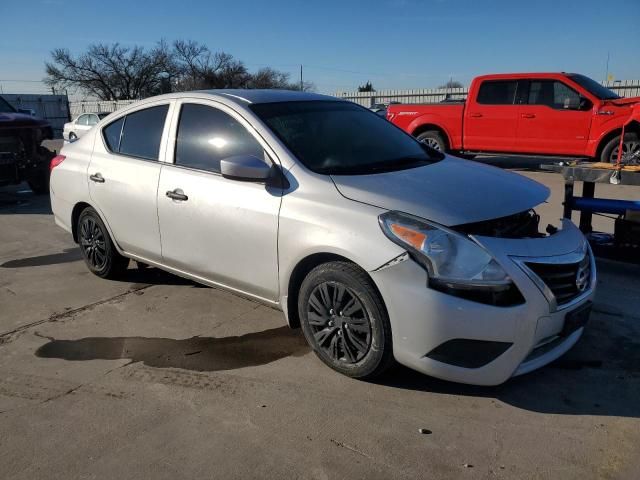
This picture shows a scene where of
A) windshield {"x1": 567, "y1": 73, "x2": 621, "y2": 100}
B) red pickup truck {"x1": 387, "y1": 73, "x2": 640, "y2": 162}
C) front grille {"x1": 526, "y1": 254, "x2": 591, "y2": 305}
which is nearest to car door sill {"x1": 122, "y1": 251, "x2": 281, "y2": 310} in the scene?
front grille {"x1": 526, "y1": 254, "x2": 591, "y2": 305}

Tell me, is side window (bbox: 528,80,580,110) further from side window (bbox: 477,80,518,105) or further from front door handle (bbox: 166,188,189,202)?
front door handle (bbox: 166,188,189,202)

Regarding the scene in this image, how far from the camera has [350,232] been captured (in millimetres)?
2996

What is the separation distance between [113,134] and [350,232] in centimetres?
289

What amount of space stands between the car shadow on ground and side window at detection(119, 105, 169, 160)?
1463 millimetres

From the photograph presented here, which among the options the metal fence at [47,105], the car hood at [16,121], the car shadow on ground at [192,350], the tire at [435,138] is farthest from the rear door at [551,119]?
the metal fence at [47,105]

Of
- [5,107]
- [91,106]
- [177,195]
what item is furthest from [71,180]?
[91,106]

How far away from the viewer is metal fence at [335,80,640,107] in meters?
22.3

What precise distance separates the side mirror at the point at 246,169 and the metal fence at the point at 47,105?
40895mm

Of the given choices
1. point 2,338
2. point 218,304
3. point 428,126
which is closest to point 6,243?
point 2,338

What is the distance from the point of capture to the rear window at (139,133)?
4.37 meters

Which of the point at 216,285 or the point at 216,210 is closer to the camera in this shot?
the point at 216,210

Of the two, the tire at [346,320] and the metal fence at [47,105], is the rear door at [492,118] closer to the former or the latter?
the tire at [346,320]

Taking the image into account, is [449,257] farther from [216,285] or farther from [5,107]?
[5,107]

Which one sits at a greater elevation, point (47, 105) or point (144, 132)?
point (47, 105)
